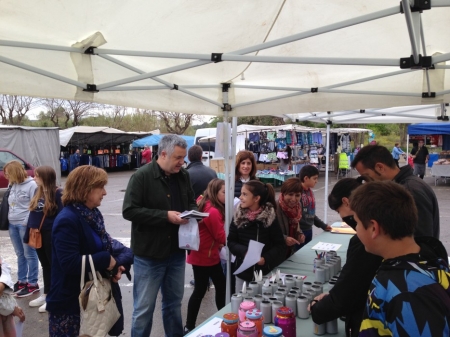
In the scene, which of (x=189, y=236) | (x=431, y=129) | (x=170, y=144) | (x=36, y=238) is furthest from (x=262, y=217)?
(x=431, y=129)

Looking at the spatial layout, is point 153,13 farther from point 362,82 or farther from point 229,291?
point 229,291

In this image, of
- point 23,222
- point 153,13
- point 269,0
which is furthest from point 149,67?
point 23,222

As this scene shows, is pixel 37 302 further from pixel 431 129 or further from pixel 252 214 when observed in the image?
pixel 431 129

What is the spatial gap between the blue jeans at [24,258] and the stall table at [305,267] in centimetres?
313

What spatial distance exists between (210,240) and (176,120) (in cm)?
3484

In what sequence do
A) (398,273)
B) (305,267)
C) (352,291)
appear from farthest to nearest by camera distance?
1. (305,267)
2. (352,291)
3. (398,273)

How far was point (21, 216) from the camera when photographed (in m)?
4.66

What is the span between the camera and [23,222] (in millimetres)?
4656

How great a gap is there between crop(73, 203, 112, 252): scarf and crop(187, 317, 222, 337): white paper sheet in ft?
3.23

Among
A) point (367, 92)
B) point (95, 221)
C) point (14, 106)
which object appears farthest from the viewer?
point (14, 106)

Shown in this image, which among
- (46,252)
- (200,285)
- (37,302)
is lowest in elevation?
(37,302)

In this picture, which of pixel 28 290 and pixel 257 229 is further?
pixel 28 290

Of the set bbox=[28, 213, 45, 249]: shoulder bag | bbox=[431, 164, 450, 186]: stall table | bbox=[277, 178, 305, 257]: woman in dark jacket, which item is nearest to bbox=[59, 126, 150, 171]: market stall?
bbox=[431, 164, 450, 186]: stall table

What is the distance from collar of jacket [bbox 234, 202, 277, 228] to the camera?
10.3 ft
